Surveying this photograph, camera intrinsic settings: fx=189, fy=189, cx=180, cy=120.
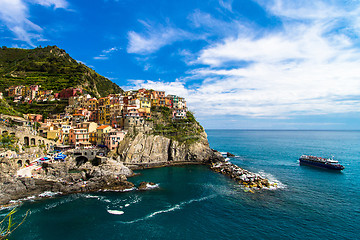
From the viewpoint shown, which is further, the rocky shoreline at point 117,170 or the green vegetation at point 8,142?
the green vegetation at point 8,142

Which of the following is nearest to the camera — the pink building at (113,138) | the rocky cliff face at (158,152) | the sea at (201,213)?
the sea at (201,213)

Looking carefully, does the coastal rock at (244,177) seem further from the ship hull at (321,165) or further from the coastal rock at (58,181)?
the ship hull at (321,165)

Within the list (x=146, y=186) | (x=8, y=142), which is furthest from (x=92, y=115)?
(x=146, y=186)

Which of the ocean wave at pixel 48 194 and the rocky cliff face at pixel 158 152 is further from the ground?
the rocky cliff face at pixel 158 152

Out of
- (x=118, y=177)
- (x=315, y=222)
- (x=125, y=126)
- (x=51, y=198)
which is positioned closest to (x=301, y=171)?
(x=315, y=222)

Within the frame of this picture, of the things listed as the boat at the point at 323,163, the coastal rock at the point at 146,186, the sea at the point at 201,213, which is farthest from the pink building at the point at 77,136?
the boat at the point at 323,163

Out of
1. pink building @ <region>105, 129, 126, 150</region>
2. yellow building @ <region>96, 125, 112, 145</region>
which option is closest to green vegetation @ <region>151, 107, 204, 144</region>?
pink building @ <region>105, 129, 126, 150</region>
